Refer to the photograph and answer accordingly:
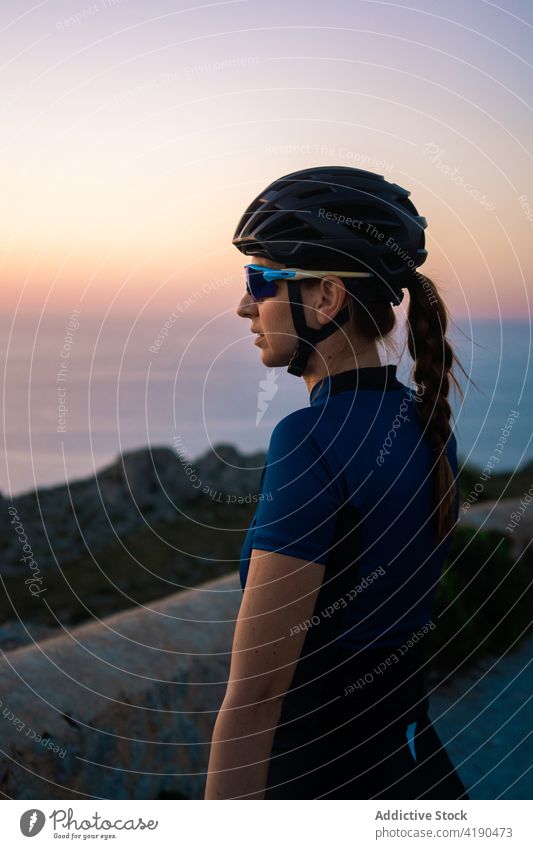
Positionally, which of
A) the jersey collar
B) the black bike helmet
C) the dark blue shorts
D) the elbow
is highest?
the black bike helmet

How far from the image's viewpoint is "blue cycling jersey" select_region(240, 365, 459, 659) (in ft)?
7.23

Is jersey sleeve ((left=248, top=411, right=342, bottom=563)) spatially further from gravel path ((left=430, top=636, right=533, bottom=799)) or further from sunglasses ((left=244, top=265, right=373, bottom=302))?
gravel path ((left=430, top=636, right=533, bottom=799))

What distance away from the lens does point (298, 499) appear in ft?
7.17

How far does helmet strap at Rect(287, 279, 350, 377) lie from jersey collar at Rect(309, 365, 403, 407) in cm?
12

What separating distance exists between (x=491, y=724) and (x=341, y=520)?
4.94 m

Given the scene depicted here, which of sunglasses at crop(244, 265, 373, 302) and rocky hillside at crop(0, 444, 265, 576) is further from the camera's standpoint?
rocky hillside at crop(0, 444, 265, 576)

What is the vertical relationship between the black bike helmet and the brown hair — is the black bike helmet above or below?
above

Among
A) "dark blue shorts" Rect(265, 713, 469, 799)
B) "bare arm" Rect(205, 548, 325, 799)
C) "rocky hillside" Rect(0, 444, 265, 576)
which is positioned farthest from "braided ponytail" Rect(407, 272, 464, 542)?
"rocky hillside" Rect(0, 444, 265, 576)

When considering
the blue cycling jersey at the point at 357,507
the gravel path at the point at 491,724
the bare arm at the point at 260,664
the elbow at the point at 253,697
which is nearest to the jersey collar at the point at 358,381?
the blue cycling jersey at the point at 357,507

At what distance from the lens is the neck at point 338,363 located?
2564mm

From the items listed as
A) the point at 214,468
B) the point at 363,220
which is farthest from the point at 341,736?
the point at 214,468

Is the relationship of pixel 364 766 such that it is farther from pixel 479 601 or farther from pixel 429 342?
pixel 479 601

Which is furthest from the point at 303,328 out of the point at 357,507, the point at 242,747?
the point at 242,747

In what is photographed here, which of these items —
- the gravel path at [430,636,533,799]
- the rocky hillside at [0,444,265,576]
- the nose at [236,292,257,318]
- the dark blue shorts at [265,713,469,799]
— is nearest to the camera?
the dark blue shorts at [265,713,469,799]
